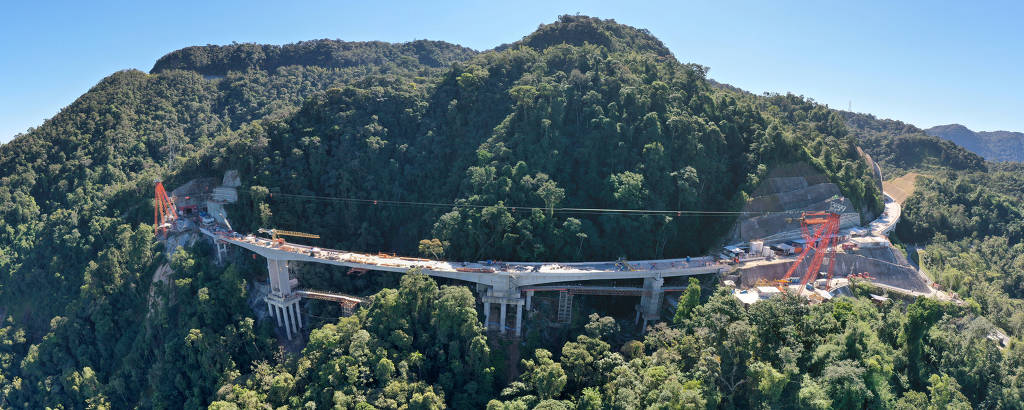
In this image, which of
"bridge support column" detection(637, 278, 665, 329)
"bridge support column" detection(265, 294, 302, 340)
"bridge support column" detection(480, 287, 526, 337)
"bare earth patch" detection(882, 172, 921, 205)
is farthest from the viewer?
"bare earth patch" detection(882, 172, 921, 205)

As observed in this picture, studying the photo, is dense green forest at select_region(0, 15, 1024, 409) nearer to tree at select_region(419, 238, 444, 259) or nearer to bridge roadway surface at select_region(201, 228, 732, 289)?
tree at select_region(419, 238, 444, 259)

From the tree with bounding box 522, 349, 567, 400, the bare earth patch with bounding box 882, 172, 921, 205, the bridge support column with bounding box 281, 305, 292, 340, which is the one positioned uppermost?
the bare earth patch with bounding box 882, 172, 921, 205

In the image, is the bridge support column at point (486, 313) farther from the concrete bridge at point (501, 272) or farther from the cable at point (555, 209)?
the cable at point (555, 209)

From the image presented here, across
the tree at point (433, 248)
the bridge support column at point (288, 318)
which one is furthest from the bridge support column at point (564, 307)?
the bridge support column at point (288, 318)

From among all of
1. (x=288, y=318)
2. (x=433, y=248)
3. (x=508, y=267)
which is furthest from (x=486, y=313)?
(x=288, y=318)

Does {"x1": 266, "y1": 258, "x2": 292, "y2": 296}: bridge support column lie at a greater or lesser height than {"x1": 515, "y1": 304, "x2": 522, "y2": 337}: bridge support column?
greater

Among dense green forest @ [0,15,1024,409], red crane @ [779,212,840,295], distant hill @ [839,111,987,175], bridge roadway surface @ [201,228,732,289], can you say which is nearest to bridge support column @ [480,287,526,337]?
bridge roadway surface @ [201,228,732,289]

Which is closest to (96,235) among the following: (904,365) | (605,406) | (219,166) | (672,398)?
(219,166)

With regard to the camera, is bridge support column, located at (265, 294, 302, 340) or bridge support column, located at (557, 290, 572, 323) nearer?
bridge support column, located at (557, 290, 572, 323)
